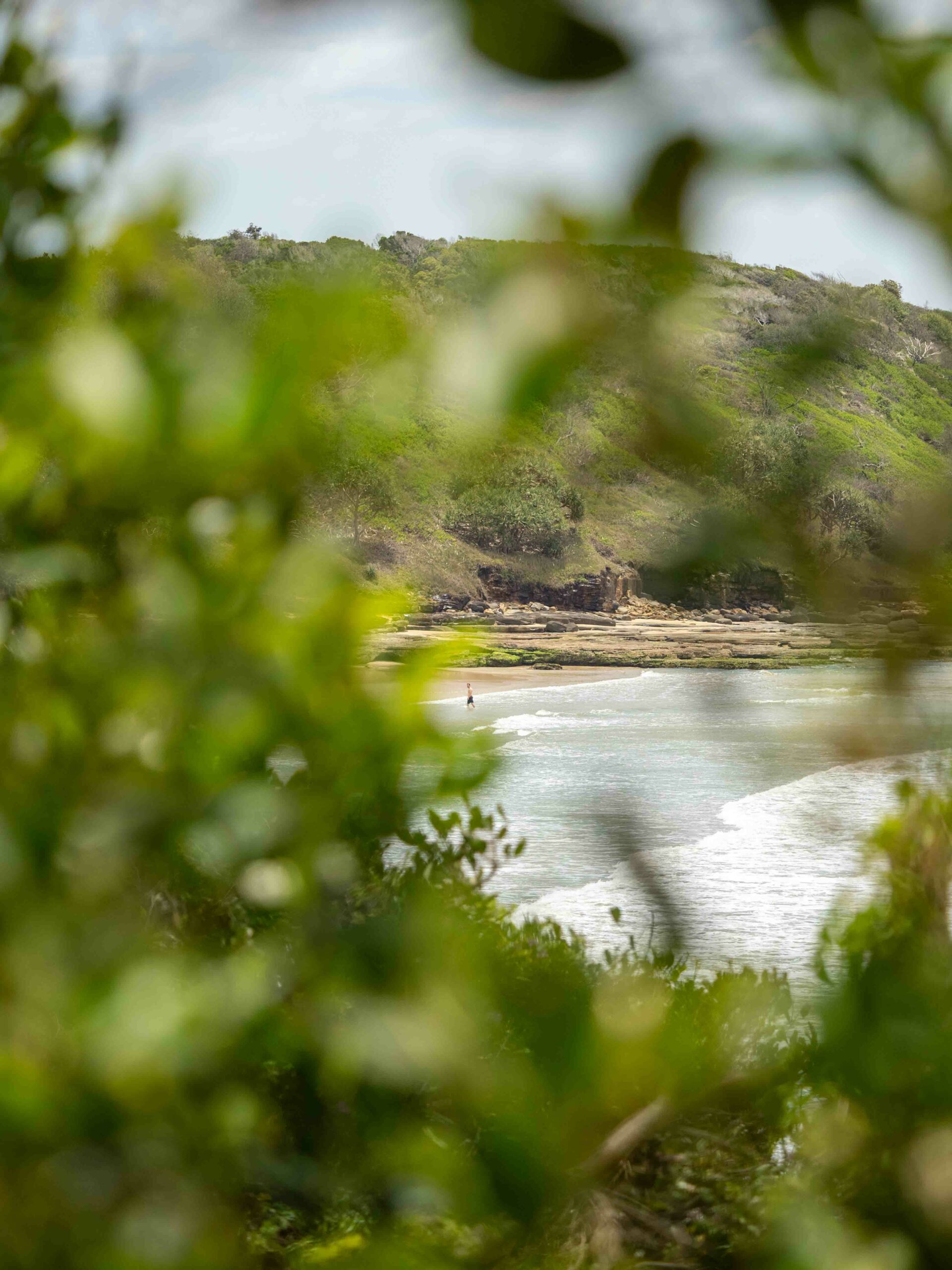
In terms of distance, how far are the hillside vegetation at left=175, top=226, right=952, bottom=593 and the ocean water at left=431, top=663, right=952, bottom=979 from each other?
0.05m

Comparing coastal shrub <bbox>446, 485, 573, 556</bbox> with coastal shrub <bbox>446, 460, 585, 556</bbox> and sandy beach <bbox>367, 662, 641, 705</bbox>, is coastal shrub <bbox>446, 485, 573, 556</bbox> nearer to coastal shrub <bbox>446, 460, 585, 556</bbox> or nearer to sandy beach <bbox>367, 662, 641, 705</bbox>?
coastal shrub <bbox>446, 460, 585, 556</bbox>

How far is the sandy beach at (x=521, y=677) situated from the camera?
74.8ft

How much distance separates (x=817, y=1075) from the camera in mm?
386

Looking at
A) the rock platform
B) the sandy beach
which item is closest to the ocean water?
the rock platform

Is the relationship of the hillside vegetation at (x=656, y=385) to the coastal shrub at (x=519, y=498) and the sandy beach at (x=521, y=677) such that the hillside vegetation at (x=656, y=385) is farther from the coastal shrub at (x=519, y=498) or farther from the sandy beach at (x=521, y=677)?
the sandy beach at (x=521, y=677)

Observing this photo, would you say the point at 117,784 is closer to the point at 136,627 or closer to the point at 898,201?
the point at 136,627

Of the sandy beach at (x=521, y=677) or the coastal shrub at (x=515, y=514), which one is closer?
the coastal shrub at (x=515, y=514)

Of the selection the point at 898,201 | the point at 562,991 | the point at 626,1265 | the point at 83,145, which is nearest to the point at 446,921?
the point at 562,991

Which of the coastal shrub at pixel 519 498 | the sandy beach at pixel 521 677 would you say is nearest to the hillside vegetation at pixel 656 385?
the coastal shrub at pixel 519 498

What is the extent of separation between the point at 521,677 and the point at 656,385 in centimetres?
2531

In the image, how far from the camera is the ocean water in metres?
0.37

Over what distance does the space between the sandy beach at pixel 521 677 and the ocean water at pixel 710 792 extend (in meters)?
0.51

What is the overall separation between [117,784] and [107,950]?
74 millimetres

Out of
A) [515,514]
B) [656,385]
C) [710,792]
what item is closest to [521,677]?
[710,792]
